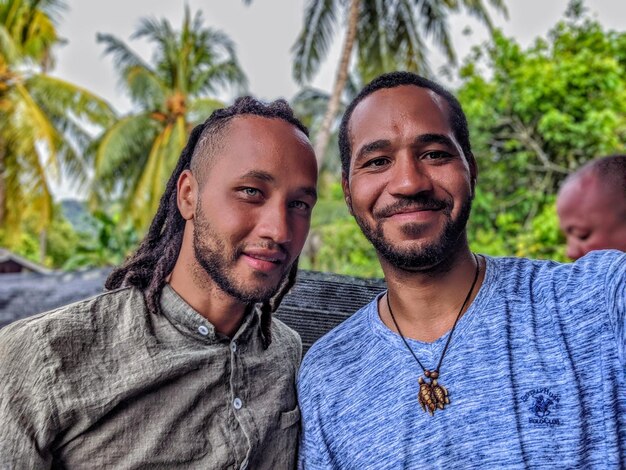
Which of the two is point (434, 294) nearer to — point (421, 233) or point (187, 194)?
point (421, 233)

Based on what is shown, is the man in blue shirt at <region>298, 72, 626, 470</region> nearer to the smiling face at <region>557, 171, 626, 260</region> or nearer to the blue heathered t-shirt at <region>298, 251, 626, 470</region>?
the blue heathered t-shirt at <region>298, 251, 626, 470</region>

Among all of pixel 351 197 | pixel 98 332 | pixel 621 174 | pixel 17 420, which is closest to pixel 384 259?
pixel 351 197

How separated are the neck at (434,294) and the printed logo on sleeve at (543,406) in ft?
1.14

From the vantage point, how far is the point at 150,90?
1596 centimetres

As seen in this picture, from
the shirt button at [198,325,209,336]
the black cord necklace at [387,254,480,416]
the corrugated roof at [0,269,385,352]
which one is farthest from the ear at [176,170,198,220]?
the black cord necklace at [387,254,480,416]

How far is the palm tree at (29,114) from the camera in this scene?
1227 cm

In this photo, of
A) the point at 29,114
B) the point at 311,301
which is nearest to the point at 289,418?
the point at 311,301

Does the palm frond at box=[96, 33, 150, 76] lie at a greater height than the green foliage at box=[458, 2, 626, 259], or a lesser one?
greater

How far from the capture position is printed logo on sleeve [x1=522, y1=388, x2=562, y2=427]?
160 centimetres

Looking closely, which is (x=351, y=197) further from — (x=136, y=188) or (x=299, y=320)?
(x=136, y=188)

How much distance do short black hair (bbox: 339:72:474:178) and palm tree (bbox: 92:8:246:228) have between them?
12386 millimetres

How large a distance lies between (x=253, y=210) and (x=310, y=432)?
0.74 m

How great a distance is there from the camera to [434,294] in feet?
6.44

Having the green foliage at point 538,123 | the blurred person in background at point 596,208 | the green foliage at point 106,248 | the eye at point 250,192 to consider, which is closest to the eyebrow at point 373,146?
the eye at point 250,192
